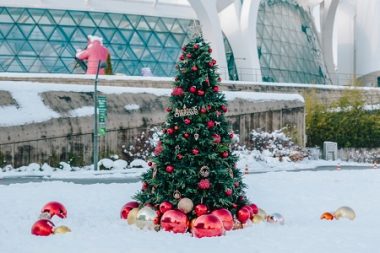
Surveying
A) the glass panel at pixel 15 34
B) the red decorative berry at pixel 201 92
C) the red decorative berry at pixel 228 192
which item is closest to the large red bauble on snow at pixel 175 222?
the red decorative berry at pixel 228 192

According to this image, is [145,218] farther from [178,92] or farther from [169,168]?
[178,92]

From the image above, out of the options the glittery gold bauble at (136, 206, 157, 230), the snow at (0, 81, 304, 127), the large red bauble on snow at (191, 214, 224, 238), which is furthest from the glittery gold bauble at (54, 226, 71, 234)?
the snow at (0, 81, 304, 127)

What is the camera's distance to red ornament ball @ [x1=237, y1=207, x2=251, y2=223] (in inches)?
414

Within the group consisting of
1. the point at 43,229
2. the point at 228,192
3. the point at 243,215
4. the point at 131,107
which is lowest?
the point at 43,229

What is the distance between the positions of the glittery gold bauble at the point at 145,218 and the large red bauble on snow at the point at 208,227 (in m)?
0.88

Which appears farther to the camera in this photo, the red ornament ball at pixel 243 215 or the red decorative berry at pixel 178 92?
the red decorative berry at pixel 178 92

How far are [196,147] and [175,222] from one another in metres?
1.41

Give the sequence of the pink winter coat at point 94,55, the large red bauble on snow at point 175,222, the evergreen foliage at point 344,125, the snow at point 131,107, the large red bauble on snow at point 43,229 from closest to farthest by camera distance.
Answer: the large red bauble on snow at point 43,229, the large red bauble on snow at point 175,222, the snow at point 131,107, the pink winter coat at point 94,55, the evergreen foliage at point 344,125

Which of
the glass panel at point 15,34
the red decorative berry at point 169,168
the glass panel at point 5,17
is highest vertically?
the glass panel at point 5,17

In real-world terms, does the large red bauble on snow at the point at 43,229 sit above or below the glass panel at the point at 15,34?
below

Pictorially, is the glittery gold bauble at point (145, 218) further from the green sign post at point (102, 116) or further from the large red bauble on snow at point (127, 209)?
the green sign post at point (102, 116)

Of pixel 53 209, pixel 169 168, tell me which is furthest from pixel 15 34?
pixel 169 168

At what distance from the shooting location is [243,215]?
1050 cm

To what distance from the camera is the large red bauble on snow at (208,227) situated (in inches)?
372
